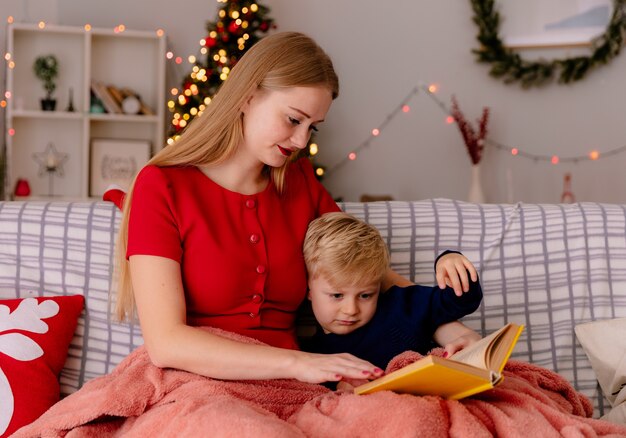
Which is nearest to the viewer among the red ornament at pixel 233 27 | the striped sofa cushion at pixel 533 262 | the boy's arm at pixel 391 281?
the boy's arm at pixel 391 281

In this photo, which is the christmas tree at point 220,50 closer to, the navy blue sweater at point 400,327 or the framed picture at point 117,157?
the framed picture at point 117,157

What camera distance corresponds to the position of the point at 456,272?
5.17 ft

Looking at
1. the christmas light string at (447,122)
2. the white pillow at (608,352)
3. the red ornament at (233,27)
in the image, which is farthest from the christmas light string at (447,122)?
the white pillow at (608,352)

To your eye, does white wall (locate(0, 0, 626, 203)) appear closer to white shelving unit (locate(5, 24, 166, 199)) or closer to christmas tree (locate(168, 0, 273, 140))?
white shelving unit (locate(5, 24, 166, 199))

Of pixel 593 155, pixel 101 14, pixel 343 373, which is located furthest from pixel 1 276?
pixel 593 155

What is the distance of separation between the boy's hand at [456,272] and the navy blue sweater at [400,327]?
0.18ft

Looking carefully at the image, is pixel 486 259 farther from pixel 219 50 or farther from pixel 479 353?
pixel 219 50

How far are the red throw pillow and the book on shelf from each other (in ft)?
8.19

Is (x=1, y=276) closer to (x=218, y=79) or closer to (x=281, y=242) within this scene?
(x=281, y=242)

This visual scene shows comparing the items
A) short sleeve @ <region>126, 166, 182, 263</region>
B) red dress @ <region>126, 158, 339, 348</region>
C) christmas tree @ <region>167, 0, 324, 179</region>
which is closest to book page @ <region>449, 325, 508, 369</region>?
red dress @ <region>126, 158, 339, 348</region>

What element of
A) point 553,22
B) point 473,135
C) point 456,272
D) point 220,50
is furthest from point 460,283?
point 553,22

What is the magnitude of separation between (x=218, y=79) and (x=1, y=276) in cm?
219

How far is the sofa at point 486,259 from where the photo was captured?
72.5 inches

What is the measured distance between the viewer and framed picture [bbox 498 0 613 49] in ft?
14.0
